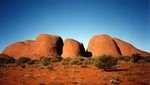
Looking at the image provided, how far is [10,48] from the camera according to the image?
59.6 meters

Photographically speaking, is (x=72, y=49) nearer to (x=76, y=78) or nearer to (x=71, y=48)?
(x=71, y=48)

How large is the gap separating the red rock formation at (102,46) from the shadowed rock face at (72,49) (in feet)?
9.12

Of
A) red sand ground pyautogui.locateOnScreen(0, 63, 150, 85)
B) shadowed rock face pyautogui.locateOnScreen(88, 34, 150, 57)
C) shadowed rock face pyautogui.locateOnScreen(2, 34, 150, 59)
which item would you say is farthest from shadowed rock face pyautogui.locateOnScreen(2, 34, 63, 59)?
red sand ground pyautogui.locateOnScreen(0, 63, 150, 85)

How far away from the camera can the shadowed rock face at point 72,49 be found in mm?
51987

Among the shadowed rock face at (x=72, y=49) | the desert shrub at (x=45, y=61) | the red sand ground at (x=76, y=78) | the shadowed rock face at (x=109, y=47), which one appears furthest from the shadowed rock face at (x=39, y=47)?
the red sand ground at (x=76, y=78)

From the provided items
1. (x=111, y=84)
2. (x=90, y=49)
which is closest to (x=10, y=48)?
(x=90, y=49)

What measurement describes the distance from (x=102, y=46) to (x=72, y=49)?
25.1 feet

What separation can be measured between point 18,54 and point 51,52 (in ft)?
36.1

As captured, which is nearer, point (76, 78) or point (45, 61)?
point (76, 78)

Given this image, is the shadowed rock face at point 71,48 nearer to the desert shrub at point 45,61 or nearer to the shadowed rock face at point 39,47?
the shadowed rock face at point 39,47

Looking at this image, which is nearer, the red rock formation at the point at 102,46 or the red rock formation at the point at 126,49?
the red rock formation at the point at 102,46

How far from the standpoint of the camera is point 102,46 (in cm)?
5494

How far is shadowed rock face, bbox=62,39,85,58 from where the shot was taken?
52.0 meters

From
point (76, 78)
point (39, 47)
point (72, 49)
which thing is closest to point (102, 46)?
point (72, 49)
